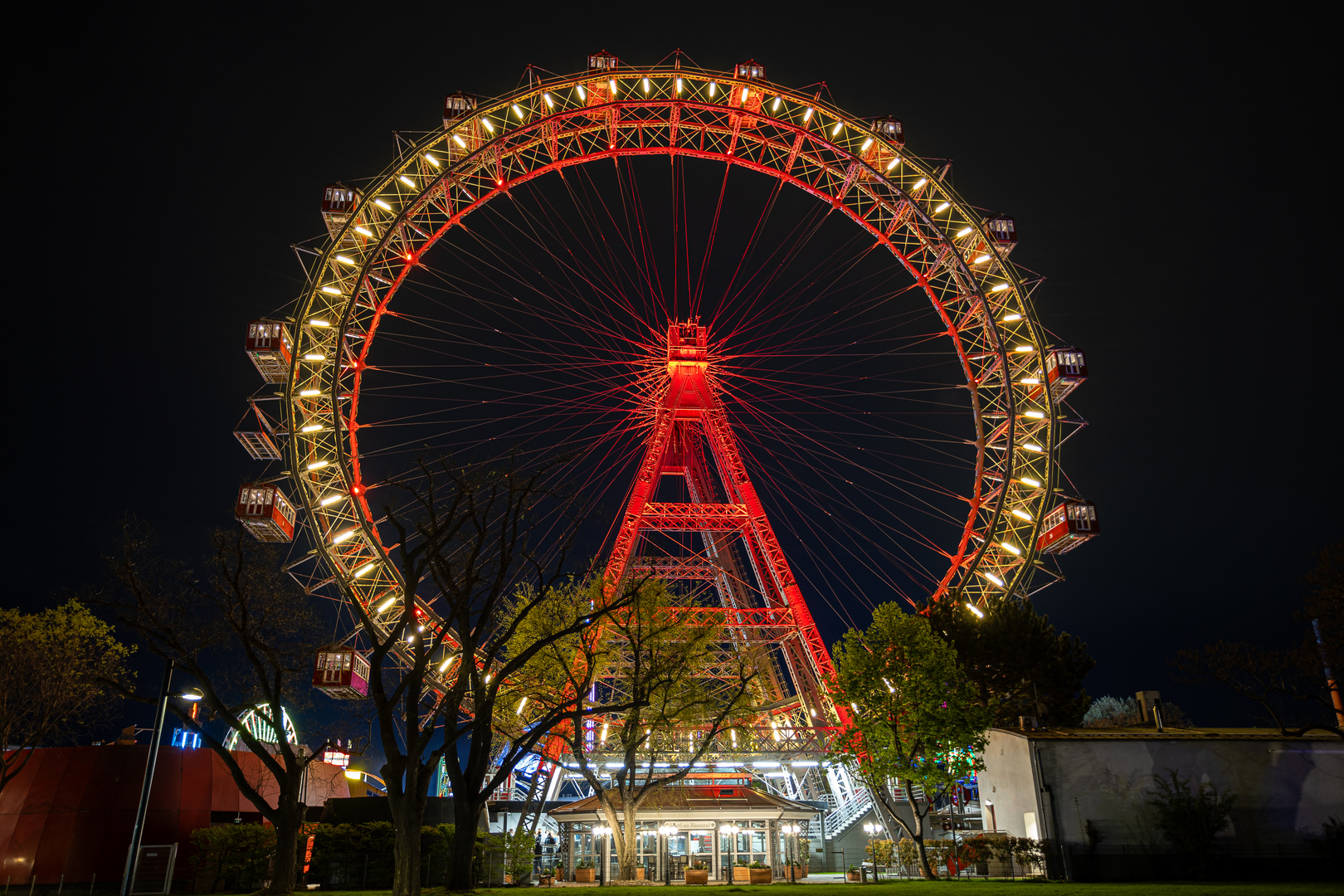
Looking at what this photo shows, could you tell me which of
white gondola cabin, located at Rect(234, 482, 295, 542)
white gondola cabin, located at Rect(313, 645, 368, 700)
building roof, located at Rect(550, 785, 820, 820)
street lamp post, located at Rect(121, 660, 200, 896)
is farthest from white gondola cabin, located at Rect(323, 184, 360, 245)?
building roof, located at Rect(550, 785, 820, 820)

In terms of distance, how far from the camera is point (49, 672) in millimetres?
27734

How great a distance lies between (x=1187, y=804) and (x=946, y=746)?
261 inches

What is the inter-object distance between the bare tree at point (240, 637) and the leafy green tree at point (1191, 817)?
77.2 feet

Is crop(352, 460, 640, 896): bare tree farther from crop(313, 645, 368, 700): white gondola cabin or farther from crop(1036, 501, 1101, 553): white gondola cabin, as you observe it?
crop(1036, 501, 1101, 553): white gondola cabin

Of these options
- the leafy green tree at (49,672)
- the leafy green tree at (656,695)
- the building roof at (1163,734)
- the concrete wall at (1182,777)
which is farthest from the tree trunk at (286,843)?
the building roof at (1163,734)

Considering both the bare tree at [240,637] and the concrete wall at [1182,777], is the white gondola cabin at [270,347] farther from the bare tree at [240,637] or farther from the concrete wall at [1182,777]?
the concrete wall at [1182,777]

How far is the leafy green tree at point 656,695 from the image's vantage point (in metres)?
25.1

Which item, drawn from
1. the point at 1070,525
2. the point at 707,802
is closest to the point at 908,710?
the point at 707,802

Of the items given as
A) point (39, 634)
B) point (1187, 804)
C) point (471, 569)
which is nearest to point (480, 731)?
point (471, 569)

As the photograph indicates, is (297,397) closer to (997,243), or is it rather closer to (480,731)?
(480,731)

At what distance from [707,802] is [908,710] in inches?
297

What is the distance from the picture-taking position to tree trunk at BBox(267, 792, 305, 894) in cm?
2028

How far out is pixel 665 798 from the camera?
30.1 m

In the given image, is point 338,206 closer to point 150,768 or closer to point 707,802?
point 150,768
